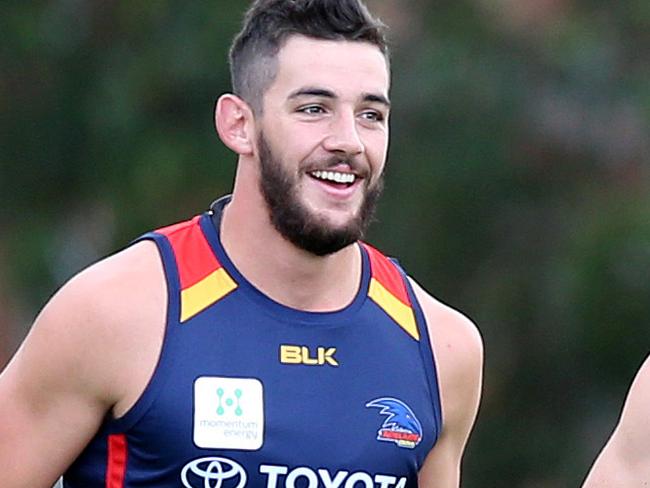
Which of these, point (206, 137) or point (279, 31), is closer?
point (279, 31)

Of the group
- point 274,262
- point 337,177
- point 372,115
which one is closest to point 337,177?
point 337,177

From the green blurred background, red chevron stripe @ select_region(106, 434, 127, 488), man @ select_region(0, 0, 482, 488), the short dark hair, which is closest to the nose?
man @ select_region(0, 0, 482, 488)

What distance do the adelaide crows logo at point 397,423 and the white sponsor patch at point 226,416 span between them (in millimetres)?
353

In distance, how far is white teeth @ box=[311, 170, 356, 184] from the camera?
5.82m

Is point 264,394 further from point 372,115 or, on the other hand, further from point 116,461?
point 372,115

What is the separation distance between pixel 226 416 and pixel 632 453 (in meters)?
1.09

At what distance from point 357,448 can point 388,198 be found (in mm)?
9724

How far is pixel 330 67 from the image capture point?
5891 mm

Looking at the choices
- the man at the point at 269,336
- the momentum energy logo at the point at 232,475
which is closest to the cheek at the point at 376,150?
the man at the point at 269,336

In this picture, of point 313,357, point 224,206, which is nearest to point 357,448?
point 313,357

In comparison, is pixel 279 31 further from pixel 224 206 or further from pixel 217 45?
pixel 217 45

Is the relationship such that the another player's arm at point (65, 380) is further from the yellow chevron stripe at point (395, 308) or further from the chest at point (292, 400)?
the yellow chevron stripe at point (395, 308)

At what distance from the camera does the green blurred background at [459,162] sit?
Result: 1543 cm

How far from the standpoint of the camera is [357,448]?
5.89m
